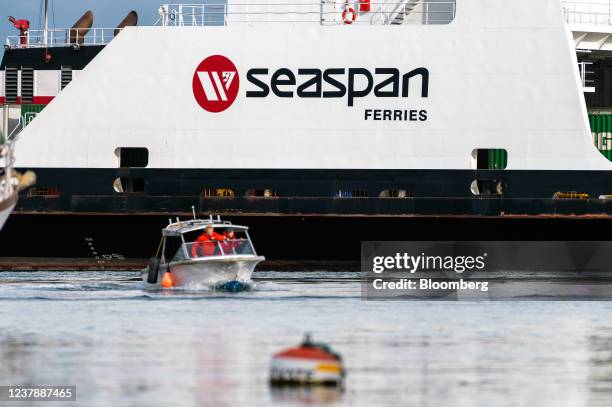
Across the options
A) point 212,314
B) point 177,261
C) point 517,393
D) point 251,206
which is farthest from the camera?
point 251,206

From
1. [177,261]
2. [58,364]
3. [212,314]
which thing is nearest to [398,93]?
[177,261]

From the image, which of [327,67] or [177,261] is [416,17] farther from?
[177,261]

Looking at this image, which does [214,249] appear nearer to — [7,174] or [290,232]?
[290,232]

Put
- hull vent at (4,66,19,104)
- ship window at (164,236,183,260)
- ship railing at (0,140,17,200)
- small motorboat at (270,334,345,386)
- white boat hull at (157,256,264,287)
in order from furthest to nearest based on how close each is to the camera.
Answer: hull vent at (4,66,19,104) < ship window at (164,236,183,260) < white boat hull at (157,256,264,287) < ship railing at (0,140,17,200) < small motorboat at (270,334,345,386)

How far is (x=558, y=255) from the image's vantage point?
31.6 m

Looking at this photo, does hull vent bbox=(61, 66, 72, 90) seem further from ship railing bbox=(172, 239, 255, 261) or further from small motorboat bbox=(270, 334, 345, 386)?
small motorboat bbox=(270, 334, 345, 386)

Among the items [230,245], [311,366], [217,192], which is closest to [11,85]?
[217,192]

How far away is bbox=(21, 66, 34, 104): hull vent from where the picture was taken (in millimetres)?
34562

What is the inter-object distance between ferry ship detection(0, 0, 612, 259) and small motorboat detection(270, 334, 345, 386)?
1559 centimetres

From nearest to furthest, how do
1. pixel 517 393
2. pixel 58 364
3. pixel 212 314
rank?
pixel 517 393, pixel 58 364, pixel 212 314

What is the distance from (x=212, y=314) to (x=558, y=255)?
11.3 m

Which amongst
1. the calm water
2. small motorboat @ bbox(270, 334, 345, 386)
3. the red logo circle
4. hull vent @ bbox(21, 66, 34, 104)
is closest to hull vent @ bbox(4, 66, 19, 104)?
hull vent @ bbox(21, 66, 34, 104)

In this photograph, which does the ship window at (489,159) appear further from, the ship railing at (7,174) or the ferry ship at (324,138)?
the ship railing at (7,174)

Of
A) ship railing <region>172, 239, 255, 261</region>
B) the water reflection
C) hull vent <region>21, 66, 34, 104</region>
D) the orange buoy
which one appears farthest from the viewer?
hull vent <region>21, 66, 34, 104</region>
